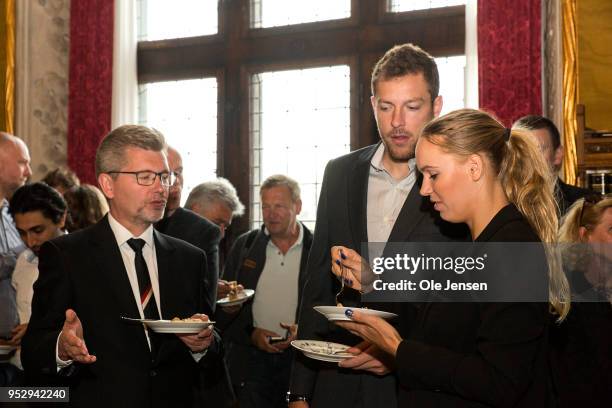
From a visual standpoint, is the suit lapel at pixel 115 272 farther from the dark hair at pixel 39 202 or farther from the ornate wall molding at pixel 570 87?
the ornate wall molding at pixel 570 87

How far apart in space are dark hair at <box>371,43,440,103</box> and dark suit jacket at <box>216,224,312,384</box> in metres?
2.29

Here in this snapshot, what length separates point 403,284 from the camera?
241cm

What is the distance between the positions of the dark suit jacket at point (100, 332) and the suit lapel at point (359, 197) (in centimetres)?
70

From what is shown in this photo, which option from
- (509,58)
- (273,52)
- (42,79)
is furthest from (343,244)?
(42,79)

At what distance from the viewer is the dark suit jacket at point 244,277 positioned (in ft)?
16.0

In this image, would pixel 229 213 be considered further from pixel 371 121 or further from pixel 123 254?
pixel 123 254

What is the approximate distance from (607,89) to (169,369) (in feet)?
13.3

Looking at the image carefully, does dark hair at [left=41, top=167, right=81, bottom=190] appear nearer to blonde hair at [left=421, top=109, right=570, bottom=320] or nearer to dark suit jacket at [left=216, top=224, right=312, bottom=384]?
dark suit jacket at [left=216, top=224, right=312, bottom=384]

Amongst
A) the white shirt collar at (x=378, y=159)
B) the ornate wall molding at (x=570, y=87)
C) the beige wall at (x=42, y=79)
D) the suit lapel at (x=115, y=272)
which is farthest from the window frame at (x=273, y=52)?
the suit lapel at (x=115, y=272)

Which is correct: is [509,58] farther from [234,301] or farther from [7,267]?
[7,267]

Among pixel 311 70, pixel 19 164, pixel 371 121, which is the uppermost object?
pixel 311 70

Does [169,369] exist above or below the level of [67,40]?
below

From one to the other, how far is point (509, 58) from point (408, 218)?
372 centimetres

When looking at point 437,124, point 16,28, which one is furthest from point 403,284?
point 16,28
